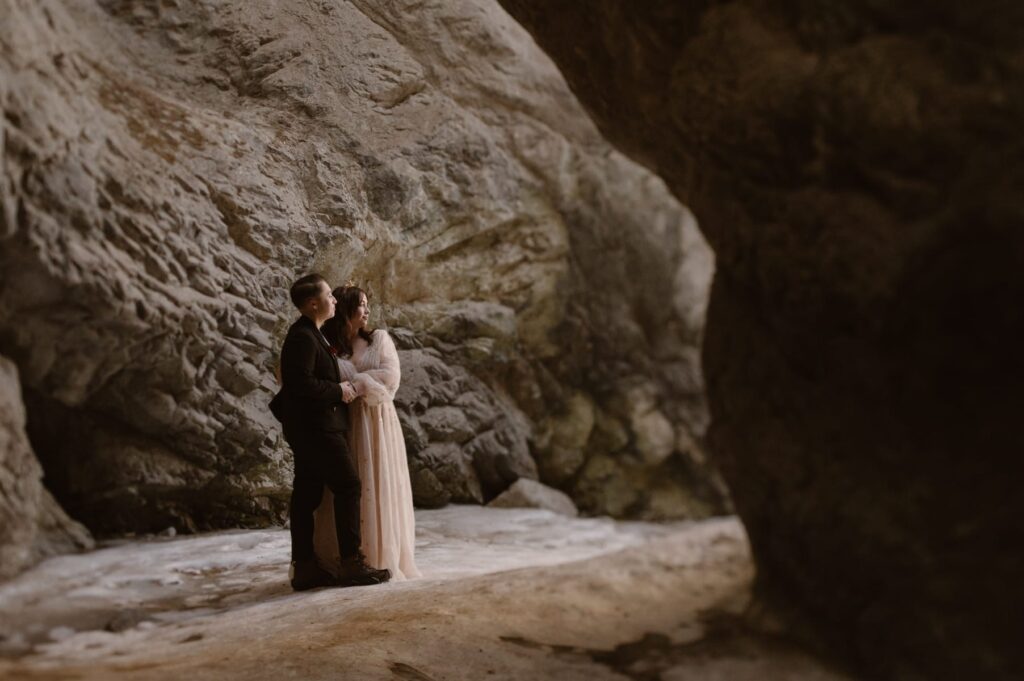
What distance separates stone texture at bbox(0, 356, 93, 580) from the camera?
1.91 metres

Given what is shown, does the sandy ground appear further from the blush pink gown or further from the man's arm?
the man's arm

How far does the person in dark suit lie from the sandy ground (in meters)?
0.07

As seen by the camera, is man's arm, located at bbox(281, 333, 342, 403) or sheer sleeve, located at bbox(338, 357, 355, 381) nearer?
man's arm, located at bbox(281, 333, 342, 403)

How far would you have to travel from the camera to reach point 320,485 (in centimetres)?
257

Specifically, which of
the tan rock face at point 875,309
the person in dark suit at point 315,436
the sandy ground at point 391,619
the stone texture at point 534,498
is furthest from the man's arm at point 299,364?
the tan rock face at point 875,309

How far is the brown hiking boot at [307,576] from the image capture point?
2.43 metres

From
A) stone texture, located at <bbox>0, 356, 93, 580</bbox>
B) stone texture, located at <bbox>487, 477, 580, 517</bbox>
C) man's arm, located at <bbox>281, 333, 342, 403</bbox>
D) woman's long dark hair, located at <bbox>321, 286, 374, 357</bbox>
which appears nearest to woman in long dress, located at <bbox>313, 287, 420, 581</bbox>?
woman's long dark hair, located at <bbox>321, 286, 374, 357</bbox>

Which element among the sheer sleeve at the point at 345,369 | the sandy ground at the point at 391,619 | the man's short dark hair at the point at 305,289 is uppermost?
the man's short dark hair at the point at 305,289

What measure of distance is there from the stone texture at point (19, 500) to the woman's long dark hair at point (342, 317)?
0.86m

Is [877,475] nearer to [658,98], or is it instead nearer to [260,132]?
[658,98]

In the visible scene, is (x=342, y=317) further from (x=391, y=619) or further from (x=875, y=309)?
(x=875, y=309)

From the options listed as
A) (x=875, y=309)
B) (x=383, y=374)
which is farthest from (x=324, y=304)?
(x=875, y=309)

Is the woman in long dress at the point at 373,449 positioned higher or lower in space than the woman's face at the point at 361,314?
lower

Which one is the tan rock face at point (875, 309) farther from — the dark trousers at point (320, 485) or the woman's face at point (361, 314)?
the dark trousers at point (320, 485)
